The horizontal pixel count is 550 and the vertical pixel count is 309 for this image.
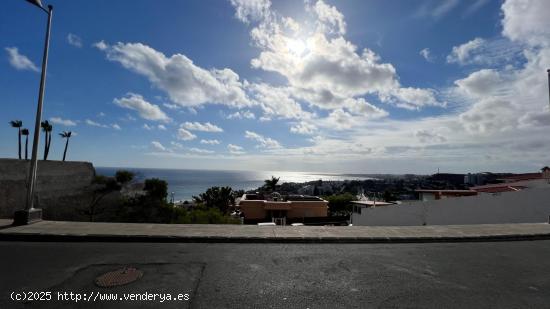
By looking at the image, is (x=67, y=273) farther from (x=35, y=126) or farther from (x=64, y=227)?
(x=35, y=126)

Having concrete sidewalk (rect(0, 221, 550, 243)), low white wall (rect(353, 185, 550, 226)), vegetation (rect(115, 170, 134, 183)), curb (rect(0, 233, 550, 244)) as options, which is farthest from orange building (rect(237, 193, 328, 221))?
curb (rect(0, 233, 550, 244))

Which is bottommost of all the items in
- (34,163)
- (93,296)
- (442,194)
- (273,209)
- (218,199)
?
(218,199)

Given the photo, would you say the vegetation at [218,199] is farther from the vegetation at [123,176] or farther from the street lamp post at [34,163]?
the street lamp post at [34,163]

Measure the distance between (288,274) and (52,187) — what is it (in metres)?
21.8

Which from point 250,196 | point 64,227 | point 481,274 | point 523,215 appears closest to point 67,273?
point 64,227

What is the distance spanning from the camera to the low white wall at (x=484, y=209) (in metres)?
14.9

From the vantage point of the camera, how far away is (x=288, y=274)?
5766mm

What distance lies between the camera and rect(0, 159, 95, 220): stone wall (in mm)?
17094

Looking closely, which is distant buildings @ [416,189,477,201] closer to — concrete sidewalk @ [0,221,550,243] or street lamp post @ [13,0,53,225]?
concrete sidewalk @ [0,221,550,243]

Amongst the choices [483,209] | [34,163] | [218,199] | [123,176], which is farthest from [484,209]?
[218,199]

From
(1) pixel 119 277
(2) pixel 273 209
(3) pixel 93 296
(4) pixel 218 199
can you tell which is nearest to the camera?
(3) pixel 93 296

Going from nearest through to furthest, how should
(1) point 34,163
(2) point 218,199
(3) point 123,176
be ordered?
(1) point 34,163
(3) point 123,176
(2) point 218,199

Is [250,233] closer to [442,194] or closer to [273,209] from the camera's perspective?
[442,194]

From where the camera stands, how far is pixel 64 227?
8867 mm
